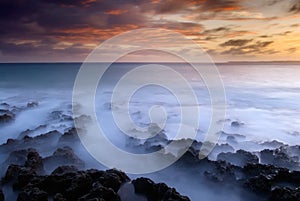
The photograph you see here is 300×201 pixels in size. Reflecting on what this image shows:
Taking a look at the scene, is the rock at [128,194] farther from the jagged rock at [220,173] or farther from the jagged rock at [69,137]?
the jagged rock at [69,137]

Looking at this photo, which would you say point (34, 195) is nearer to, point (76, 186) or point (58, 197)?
point (58, 197)

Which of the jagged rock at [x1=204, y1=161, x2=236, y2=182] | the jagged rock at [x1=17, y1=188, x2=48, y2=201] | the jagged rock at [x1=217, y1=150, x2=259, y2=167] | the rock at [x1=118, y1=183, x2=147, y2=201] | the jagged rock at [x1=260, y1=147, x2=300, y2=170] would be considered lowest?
the jagged rock at [x1=260, y1=147, x2=300, y2=170]

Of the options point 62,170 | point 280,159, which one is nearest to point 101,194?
point 62,170

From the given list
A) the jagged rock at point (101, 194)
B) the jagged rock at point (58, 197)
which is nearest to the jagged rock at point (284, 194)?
the jagged rock at point (101, 194)

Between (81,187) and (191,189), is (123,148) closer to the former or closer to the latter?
(191,189)

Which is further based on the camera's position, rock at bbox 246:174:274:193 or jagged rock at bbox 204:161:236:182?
jagged rock at bbox 204:161:236:182

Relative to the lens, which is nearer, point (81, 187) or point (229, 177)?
point (81, 187)

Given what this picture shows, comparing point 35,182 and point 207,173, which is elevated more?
point 35,182

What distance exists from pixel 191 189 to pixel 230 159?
1.91 m

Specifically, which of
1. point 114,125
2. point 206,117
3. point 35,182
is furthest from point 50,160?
point 206,117

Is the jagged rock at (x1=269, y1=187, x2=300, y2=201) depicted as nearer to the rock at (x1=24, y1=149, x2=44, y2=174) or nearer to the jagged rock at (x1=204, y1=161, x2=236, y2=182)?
the jagged rock at (x1=204, y1=161, x2=236, y2=182)

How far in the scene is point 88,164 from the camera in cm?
764

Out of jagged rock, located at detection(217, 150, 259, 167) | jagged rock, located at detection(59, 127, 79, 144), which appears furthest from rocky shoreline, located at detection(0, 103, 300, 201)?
jagged rock, located at detection(59, 127, 79, 144)

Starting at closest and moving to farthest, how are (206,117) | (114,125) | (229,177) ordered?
(229,177) < (114,125) < (206,117)
